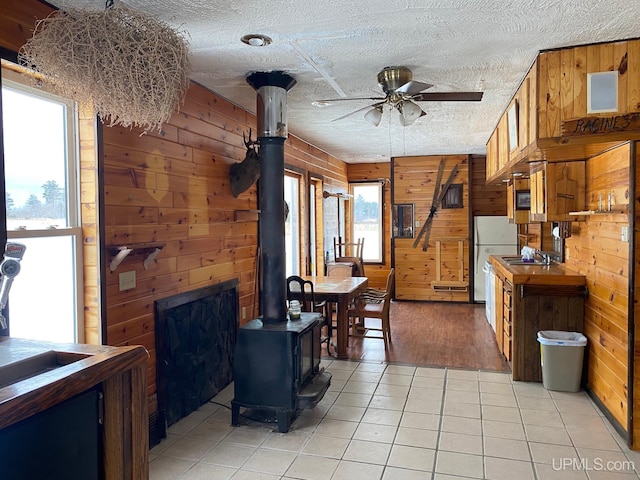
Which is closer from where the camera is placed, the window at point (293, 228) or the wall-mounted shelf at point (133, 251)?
the wall-mounted shelf at point (133, 251)

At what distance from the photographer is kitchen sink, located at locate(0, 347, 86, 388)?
1547mm

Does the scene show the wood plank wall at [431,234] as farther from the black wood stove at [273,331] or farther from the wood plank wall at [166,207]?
the black wood stove at [273,331]

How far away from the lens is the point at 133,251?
2.87 metres

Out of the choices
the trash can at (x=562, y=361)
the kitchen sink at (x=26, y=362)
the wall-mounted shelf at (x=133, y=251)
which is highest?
the wall-mounted shelf at (x=133, y=251)

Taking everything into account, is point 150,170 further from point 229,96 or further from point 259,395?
point 259,395

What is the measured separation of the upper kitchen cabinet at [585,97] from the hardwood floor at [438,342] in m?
2.31

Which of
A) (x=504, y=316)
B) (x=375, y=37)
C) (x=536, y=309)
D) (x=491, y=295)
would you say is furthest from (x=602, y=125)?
(x=491, y=295)

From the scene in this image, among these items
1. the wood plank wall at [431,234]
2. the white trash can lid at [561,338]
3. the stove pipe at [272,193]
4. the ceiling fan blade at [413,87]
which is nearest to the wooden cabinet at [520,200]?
the white trash can lid at [561,338]

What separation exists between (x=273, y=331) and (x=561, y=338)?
238cm

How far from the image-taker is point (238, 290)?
417 cm

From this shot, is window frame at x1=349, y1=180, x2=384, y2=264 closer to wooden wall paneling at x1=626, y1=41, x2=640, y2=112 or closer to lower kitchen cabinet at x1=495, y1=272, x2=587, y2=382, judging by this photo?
lower kitchen cabinet at x1=495, y1=272, x2=587, y2=382

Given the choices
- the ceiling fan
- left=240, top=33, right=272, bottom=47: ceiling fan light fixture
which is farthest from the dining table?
left=240, top=33, right=272, bottom=47: ceiling fan light fixture

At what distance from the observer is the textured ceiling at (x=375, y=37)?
2.32 m

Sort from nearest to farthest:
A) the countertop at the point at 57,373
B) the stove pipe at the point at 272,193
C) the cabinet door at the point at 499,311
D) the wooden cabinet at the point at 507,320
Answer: the countertop at the point at 57,373 < the stove pipe at the point at 272,193 < the wooden cabinet at the point at 507,320 < the cabinet door at the point at 499,311
